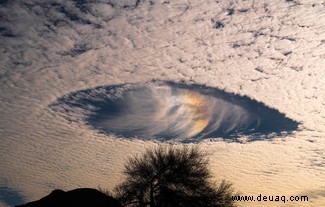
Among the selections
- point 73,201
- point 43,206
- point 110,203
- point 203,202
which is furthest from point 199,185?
point 43,206

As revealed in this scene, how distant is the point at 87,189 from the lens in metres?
28.9

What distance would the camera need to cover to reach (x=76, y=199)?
2688 cm

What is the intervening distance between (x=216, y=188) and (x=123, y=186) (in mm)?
9221

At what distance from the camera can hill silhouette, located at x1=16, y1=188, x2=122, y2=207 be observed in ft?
85.4

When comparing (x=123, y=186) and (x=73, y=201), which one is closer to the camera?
(x=73, y=201)

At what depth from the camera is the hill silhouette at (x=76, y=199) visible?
26.0 metres

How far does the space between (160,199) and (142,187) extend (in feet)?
8.50

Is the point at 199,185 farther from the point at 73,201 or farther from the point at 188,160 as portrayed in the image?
the point at 73,201

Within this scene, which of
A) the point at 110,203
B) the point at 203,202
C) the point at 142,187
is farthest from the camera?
the point at 142,187

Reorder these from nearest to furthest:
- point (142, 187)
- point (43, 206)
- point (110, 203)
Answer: point (43, 206)
point (110, 203)
point (142, 187)

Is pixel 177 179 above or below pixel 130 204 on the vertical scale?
above

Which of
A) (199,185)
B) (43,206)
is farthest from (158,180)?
(43,206)

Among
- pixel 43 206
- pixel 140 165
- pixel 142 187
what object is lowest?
pixel 43 206

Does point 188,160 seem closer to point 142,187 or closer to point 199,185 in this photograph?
point 199,185
